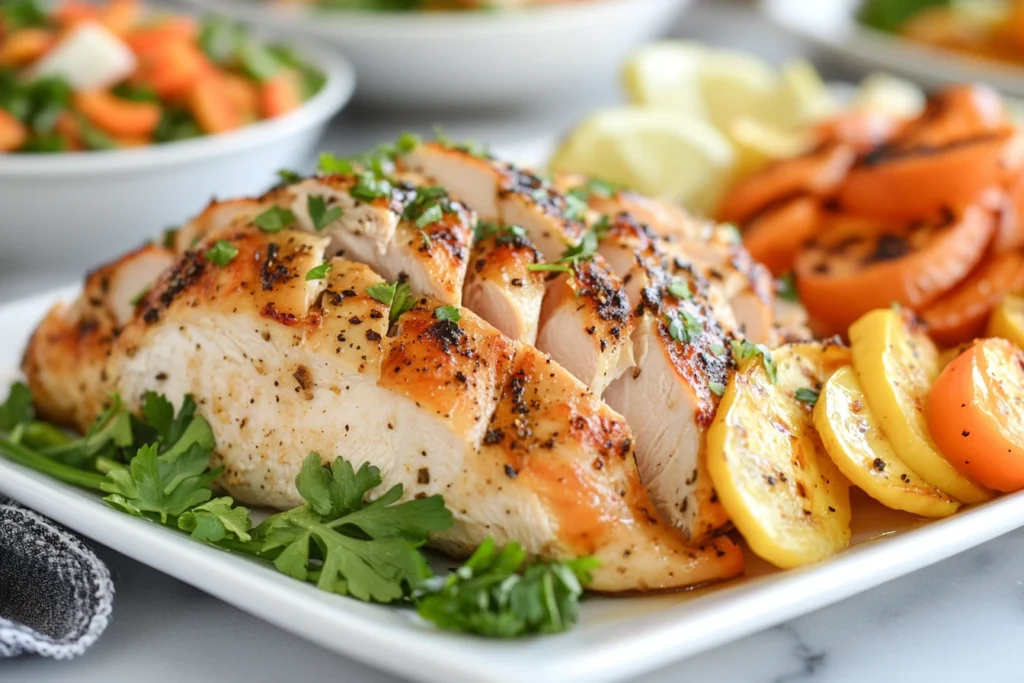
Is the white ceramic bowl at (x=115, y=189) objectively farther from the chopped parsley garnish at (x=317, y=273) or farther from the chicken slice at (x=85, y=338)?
the chopped parsley garnish at (x=317, y=273)

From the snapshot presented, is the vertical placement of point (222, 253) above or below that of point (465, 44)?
above

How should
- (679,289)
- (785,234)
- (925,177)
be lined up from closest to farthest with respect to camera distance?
(679,289), (925,177), (785,234)

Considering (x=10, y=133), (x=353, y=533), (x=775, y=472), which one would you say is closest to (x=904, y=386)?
(x=775, y=472)

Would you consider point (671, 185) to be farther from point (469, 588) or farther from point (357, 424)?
point (469, 588)

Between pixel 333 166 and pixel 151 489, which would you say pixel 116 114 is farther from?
pixel 151 489

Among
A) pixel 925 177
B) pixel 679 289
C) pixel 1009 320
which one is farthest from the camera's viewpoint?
pixel 925 177

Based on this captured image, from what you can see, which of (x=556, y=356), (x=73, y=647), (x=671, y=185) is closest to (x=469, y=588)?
(x=556, y=356)

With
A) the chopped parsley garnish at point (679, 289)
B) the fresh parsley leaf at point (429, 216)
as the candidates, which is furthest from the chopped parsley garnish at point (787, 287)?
the fresh parsley leaf at point (429, 216)
